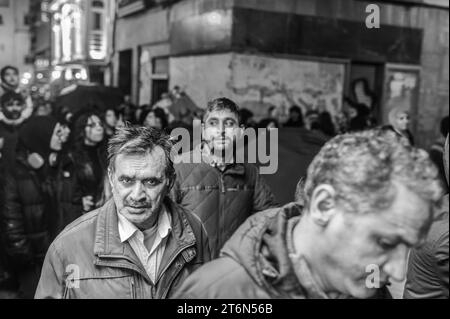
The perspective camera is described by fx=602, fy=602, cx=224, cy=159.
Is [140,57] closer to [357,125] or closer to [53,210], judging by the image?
[357,125]

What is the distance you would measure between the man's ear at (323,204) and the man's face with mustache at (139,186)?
101cm

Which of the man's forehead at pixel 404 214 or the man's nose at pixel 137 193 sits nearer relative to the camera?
the man's forehead at pixel 404 214

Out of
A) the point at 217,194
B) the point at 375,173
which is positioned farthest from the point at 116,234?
the point at 217,194

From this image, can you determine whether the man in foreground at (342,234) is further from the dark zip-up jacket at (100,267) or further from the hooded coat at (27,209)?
the hooded coat at (27,209)

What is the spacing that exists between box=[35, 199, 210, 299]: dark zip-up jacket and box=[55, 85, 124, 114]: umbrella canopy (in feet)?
29.0

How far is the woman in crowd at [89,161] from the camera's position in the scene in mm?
5188

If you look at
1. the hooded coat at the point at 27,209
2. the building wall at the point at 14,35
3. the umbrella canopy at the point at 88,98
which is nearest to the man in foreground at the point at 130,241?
the hooded coat at the point at 27,209

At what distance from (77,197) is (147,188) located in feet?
9.82

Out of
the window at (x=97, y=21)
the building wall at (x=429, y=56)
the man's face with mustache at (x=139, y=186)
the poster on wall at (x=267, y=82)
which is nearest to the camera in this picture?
the man's face with mustache at (x=139, y=186)

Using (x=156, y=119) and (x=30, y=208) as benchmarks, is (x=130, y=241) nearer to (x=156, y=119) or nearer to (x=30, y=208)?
(x=30, y=208)

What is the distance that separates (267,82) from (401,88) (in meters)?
3.43

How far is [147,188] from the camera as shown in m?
2.42
